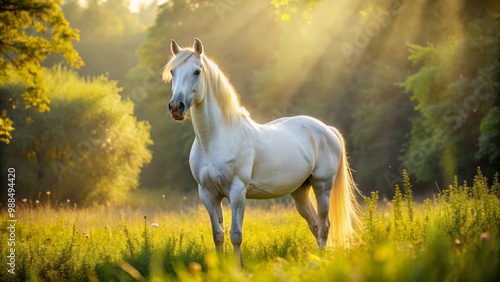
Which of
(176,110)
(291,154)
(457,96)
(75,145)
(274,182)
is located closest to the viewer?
(176,110)

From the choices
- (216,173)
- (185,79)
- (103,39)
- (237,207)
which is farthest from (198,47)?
(103,39)

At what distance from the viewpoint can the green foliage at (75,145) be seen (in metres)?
24.2

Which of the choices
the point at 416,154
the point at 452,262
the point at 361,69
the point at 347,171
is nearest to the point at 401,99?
the point at 361,69

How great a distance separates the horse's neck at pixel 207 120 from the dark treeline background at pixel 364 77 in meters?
8.64

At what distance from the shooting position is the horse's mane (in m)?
6.29

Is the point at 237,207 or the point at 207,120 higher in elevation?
the point at 207,120

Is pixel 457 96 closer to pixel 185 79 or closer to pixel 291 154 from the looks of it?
pixel 291 154

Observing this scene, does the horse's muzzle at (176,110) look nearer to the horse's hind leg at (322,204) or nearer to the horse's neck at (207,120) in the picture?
the horse's neck at (207,120)

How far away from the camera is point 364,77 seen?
2955 centimetres

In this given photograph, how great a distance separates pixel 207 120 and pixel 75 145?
783 inches

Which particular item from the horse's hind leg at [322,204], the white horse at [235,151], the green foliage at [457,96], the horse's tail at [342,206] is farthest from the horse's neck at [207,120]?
the green foliage at [457,96]

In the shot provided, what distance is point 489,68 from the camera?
64.3 feet

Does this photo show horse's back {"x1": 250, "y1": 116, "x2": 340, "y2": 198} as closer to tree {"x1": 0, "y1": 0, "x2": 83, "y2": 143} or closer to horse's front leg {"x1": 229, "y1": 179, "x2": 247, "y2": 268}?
horse's front leg {"x1": 229, "y1": 179, "x2": 247, "y2": 268}

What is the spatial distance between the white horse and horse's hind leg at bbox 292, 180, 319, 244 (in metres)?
0.01
